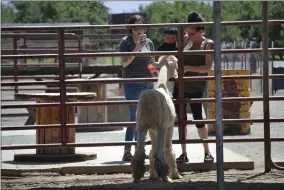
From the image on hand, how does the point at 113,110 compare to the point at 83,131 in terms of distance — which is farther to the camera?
the point at 113,110

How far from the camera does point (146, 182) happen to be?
346 inches

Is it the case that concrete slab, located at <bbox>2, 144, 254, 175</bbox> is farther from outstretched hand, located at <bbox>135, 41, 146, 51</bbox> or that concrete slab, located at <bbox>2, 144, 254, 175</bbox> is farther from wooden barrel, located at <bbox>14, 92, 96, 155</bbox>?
outstretched hand, located at <bbox>135, 41, 146, 51</bbox>

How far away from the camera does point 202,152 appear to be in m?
11.1

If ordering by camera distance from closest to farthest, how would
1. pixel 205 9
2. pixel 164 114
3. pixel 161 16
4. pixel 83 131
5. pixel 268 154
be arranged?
pixel 164 114 < pixel 268 154 < pixel 83 131 < pixel 205 9 < pixel 161 16

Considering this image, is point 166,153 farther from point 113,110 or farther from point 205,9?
point 205,9

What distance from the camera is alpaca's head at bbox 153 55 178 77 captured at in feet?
31.1

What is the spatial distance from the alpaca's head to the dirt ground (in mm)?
1289

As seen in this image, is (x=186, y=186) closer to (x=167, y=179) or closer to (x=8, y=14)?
(x=167, y=179)

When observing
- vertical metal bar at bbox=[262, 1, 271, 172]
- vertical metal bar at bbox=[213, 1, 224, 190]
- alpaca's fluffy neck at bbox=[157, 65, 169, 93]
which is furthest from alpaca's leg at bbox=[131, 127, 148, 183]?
vertical metal bar at bbox=[262, 1, 271, 172]

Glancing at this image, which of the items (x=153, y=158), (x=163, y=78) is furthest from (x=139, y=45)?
(x=153, y=158)

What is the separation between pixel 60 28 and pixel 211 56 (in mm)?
1942

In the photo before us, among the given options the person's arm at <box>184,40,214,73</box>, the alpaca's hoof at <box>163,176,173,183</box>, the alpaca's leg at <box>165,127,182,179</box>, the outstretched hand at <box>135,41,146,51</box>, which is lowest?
the alpaca's hoof at <box>163,176,173,183</box>

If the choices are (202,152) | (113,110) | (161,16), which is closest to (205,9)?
(161,16)

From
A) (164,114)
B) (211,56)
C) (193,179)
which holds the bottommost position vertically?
(193,179)
